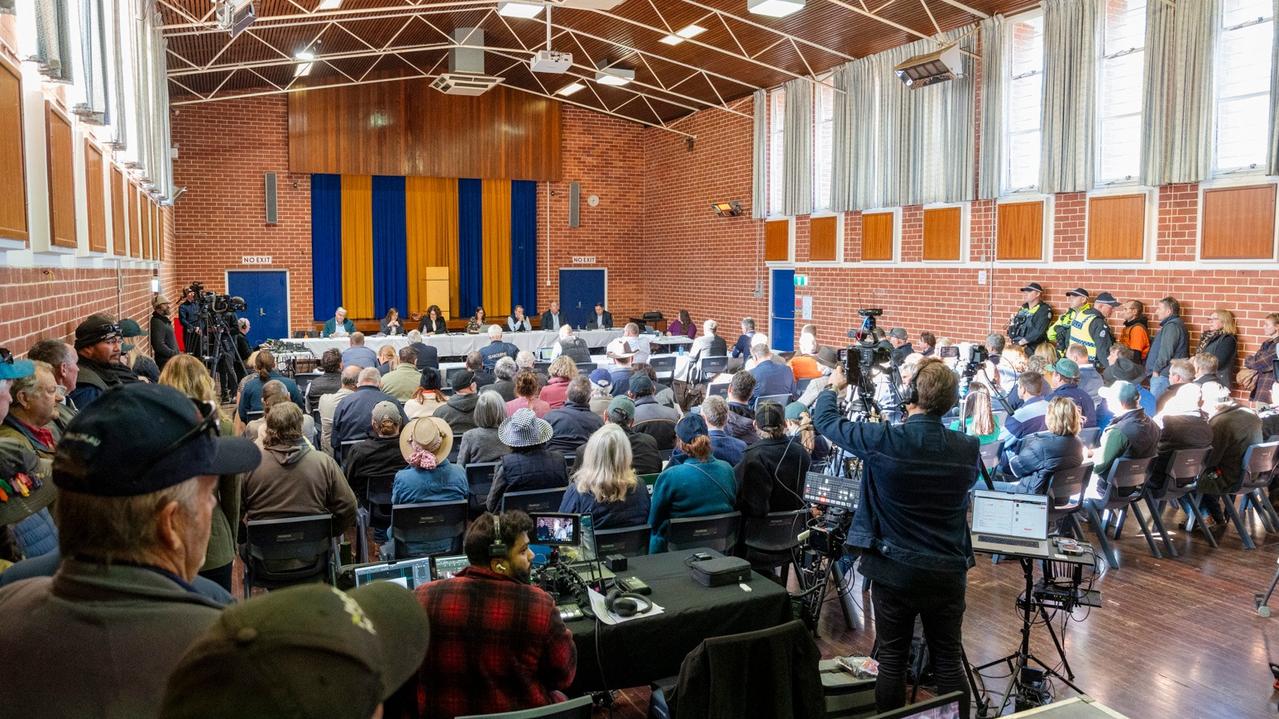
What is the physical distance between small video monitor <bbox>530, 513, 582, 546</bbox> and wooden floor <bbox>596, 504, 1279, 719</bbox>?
90 centimetres

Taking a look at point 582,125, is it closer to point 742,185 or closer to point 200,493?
point 742,185

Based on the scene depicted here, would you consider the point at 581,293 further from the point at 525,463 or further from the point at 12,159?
the point at 12,159

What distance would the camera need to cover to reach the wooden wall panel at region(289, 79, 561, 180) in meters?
17.7

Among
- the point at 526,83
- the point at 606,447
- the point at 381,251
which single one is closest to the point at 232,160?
the point at 381,251

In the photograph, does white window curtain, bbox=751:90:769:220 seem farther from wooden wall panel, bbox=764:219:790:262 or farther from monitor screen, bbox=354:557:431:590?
monitor screen, bbox=354:557:431:590

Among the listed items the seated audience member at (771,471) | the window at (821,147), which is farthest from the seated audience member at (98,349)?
the window at (821,147)

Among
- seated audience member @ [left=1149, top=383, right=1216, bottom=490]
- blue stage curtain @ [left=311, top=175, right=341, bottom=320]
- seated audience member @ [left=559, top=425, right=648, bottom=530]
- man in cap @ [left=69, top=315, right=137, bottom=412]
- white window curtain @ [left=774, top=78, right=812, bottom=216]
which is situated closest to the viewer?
man in cap @ [left=69, top=315, right=137, bottom=412]

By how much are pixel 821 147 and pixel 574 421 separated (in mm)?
10468

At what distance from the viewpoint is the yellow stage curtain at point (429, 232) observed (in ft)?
62.1

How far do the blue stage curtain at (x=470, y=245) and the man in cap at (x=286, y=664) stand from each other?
62.2ft

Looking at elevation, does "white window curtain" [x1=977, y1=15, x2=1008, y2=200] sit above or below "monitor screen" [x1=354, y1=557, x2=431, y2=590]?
above

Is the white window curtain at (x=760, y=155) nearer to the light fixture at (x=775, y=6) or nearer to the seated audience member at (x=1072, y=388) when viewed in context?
the light fixture at (x=775, y=6)

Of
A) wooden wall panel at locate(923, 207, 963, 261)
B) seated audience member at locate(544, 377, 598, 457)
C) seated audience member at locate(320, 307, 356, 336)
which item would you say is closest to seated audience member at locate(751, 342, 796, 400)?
seated audience member at locate(544, 377, 598, 457)

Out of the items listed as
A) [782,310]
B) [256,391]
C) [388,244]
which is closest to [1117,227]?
[782,310]
